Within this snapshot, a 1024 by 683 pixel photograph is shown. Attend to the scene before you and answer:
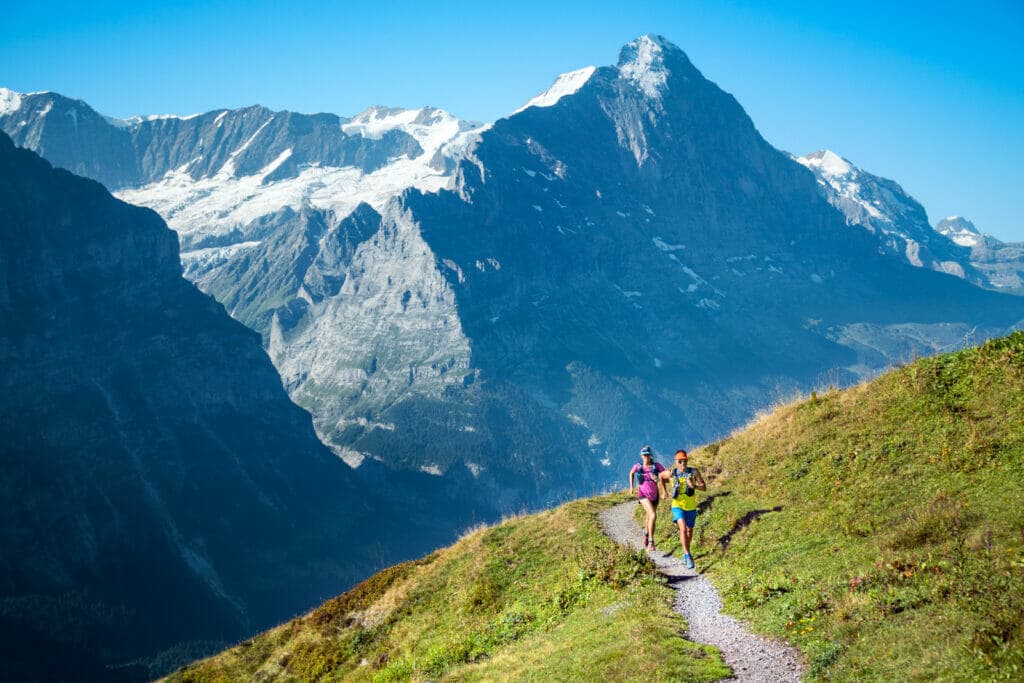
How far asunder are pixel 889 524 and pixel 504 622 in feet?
46.5

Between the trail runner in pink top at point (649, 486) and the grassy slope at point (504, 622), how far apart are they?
1709mm

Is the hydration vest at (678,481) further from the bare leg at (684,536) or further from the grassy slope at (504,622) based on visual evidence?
the grassy slope at (504,622)

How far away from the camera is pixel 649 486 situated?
2742 cm

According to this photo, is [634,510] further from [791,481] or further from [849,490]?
[849,490]

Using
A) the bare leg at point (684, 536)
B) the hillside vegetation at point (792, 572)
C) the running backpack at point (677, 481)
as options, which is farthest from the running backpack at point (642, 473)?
the hillside vegetation at point (792, 572)

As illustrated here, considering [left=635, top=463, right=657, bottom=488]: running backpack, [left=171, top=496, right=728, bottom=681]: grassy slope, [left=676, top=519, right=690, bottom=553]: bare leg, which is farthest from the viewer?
[left=635, top=463, right=657, bottom=488]: running backpack

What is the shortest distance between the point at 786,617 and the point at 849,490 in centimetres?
771

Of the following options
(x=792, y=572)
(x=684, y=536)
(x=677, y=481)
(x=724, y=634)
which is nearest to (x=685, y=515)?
(x=684, y=536)

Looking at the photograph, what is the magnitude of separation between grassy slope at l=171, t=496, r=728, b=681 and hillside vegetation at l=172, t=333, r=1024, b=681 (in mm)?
94

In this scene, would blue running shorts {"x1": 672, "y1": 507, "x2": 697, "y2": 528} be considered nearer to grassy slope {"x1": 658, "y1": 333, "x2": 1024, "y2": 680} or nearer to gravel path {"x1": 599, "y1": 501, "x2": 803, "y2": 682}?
grassy slope {"x1": 658, "y1": 333, "x2": 1024, "y2": 680}

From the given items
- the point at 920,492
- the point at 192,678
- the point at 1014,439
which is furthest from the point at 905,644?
the point at 192,678

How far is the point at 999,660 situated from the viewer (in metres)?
12.7

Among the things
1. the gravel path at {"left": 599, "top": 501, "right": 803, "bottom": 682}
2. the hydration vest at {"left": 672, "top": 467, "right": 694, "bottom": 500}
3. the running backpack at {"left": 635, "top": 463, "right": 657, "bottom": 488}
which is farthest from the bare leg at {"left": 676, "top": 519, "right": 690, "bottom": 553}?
the running backpack at {"left": 635, "top": 463, "right": 657, "bottom": 488}

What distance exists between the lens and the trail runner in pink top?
27.4m
